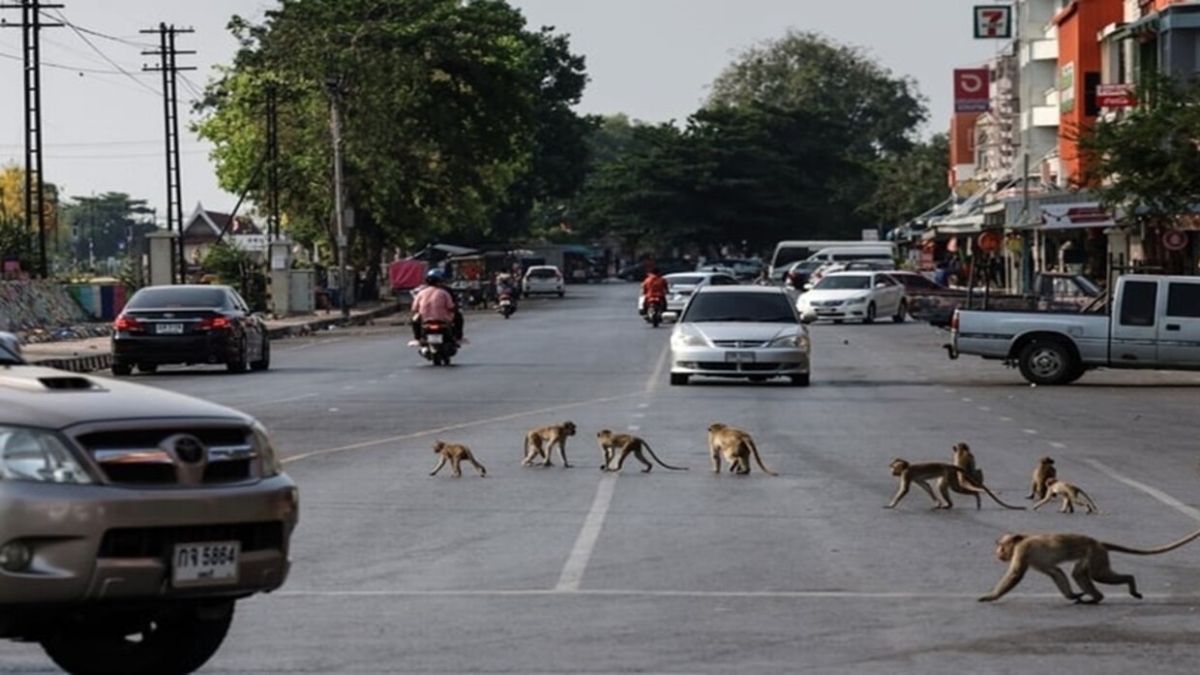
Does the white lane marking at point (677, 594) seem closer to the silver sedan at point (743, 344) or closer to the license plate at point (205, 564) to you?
the license plate at point (205, 564)

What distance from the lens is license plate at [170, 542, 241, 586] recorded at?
339 inches

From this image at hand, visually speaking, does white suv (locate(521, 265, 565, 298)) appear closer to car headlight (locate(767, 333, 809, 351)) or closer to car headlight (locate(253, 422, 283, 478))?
car headlight (locate(767, 333, 809, 351))

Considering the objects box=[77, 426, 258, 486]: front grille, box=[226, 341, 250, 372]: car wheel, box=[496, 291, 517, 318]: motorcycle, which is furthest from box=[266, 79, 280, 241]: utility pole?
box=[77, 426, 258, 486]: front grille

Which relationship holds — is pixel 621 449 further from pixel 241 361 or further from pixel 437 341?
pixel 437 341

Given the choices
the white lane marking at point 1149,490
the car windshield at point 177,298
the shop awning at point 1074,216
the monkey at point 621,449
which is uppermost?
the shop awning at point 1074,216

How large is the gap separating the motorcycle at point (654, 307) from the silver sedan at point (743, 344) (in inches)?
1081

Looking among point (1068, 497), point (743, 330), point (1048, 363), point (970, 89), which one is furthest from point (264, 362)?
point (970, 89)

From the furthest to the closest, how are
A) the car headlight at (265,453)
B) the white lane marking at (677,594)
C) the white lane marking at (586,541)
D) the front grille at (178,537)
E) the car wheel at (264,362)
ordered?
the car wheel at (264,362) < the white lane marking at (586,541) < the white lane marking at (677,594) < the car headlight at (265,453) < the front grille at (178,537)

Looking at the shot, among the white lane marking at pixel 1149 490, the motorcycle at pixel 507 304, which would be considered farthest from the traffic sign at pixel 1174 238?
the white lane marking at pixel 1149 490

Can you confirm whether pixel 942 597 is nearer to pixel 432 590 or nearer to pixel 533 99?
pixel 432 590

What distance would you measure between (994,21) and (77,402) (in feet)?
325

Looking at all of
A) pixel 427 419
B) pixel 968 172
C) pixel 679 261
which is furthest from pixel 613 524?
pixel 679 261

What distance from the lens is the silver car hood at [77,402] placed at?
8656mm

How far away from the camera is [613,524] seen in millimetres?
15812
